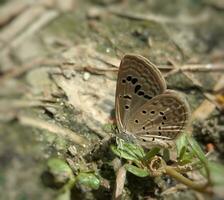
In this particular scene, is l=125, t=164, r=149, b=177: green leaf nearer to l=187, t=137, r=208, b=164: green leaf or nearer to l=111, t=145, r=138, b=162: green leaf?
l=111, t=145, r=138, b=162: green leaf

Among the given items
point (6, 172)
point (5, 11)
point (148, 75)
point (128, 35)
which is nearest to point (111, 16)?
point (128, 35)

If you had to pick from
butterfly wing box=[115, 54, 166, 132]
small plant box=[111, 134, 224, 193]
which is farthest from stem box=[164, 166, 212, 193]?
butterfly wing box=[115, 54, 166, 132]

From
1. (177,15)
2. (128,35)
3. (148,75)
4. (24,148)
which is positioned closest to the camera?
(148,75)

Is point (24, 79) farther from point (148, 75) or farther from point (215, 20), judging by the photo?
point (215, 20)

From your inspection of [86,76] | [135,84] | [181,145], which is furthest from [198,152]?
[86,76]

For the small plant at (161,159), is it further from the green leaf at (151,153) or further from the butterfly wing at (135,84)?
the butterfly wing at (135,84)

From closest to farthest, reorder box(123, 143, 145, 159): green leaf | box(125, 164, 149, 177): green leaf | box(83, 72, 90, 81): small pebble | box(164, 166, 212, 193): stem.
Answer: box(164, 166, 212, 193): stem < box(125, 164, 149, 177): green leaf < box(123, 143, 145, 159): green leaf < box(83, 72, 90, 81): small pebble
